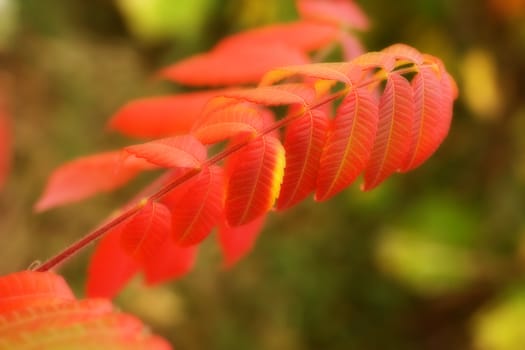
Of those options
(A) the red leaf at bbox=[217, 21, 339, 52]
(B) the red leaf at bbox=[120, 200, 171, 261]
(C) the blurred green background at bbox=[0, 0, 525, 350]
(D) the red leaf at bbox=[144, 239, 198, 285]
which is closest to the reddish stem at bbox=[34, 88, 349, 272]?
(B) the red leaf at bbox=[120, 200, 171, 261]

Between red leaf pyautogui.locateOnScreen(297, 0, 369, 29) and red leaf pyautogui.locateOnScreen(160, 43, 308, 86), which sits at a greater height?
red leaf pyautogui.locateOnScreen(297, 0, 369, 29)

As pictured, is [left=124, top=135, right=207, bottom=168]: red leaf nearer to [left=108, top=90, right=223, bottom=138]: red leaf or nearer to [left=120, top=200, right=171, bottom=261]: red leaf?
[left=120, top=200, right=171, bottom=261]: red leaf

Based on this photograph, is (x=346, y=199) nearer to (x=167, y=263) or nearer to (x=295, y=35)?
(x=295, y=35)

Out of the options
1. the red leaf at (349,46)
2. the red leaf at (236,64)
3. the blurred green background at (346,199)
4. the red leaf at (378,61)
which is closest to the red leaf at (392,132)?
the red leaf at (378,61)

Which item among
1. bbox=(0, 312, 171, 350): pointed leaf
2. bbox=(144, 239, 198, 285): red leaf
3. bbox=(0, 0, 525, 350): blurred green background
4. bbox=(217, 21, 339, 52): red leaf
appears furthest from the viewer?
bbox=(0, 0, 525, 350): blurred green background

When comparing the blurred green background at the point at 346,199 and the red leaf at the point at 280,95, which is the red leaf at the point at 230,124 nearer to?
the red leaf at the point at 280,95

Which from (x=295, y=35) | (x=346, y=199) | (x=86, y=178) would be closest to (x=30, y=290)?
(x=86, y=178)
